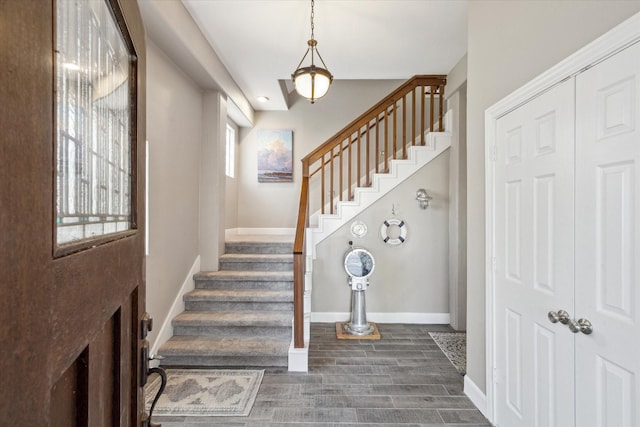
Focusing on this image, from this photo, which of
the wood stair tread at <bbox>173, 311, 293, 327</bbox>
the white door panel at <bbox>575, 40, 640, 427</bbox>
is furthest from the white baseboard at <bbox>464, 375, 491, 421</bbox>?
the wood stair tread at <bbox>173, 311, 293, 327</bbox>

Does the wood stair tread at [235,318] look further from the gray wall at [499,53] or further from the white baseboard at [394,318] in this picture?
the gray wall at [499,53]

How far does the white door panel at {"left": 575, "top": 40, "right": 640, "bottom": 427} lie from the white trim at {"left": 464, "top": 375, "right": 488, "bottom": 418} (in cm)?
89

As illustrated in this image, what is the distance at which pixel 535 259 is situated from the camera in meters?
1.77

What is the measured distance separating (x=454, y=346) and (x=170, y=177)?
11.4 ft

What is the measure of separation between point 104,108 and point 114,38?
0.18m

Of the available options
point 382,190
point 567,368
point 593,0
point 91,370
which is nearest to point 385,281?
point 382,190

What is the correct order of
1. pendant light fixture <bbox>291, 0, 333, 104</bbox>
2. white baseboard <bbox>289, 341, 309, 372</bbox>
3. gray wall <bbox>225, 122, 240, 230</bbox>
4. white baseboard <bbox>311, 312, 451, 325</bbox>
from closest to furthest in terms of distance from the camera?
pendant light fixture <bbox>291, 0, 333, 104</bbox> < white baseboard <bbox>289, 341, 309, 372</bbox> < white baseboard <bbox>311, 312, 451, 325</bbox> < gray wall <bbox>225, 122, 240, 230</bbox>

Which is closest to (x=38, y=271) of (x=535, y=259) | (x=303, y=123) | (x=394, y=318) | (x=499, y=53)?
(x=535, y=259)

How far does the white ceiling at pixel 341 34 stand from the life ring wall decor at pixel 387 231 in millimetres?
1879

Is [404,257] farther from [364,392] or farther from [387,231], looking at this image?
[364,392]

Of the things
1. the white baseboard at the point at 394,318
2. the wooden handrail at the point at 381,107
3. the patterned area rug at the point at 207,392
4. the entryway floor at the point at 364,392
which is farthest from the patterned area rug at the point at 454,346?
the wooden handrail at the point at 381,107

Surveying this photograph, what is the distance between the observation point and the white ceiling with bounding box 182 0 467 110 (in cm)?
274

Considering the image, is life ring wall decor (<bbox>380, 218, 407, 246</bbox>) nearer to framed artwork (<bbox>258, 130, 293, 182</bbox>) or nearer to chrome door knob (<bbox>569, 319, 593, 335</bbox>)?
framed artwork (<bbox>258, 130, 293, 182</bbox>)

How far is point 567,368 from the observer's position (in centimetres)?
154
